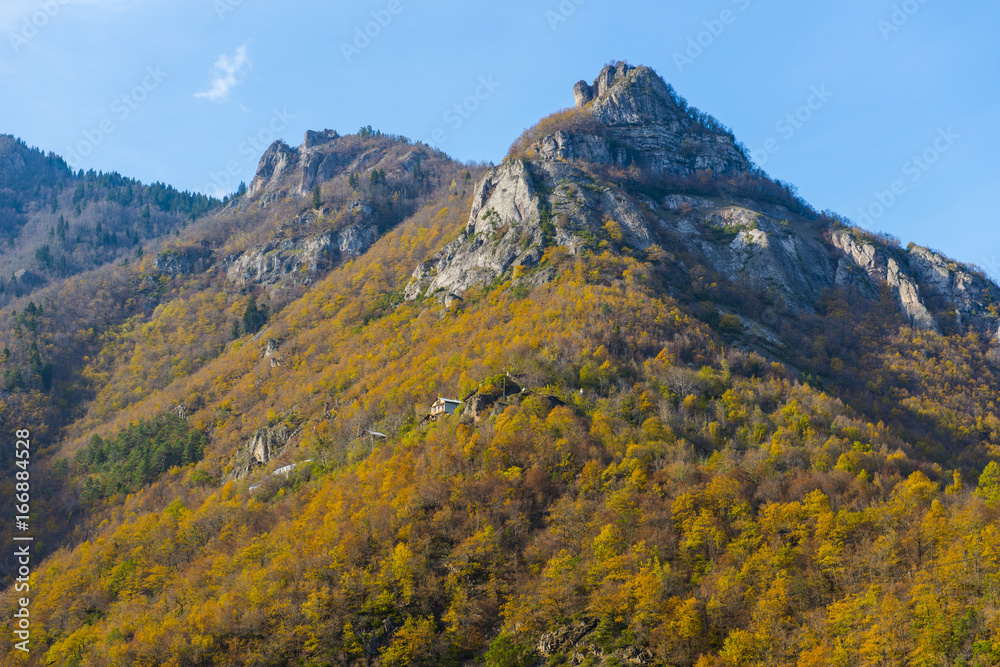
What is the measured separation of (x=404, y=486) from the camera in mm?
71500

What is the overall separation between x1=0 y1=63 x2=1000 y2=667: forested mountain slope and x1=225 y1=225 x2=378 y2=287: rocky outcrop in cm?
1038

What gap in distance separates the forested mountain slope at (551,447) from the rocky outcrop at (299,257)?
10.4 m

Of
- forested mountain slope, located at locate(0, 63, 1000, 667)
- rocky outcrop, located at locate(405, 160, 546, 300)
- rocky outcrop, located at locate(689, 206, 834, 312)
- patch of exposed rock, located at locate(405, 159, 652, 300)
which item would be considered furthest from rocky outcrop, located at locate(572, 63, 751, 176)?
rocky outcrop, located at locate(689, 206, 834, 312)

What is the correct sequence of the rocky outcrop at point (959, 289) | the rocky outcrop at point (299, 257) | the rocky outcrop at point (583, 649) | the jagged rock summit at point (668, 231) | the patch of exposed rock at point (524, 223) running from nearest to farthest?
the rocky outcrop at point (583, 649), the patch of exposed rock at point (524, 223), the jagged rock summit at point (668, 231), the rocky outcrop at point (959, 289), the rocky outcrop at point (299, 257)

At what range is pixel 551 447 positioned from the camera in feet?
236

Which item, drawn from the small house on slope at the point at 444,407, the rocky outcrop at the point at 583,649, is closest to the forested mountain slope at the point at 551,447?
the rocky outcrop at the point at 583,649

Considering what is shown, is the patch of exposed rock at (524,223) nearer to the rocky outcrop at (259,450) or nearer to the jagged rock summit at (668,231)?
the jagged rock summit at (668,231)

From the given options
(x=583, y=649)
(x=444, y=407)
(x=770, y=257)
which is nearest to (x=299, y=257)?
(x=444, y=407)

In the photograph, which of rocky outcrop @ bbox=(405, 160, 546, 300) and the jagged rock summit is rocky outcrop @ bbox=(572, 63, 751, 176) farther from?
rocky outcrop @ bbox=(405, 160, 546, 300)

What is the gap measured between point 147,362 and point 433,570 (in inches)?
4347

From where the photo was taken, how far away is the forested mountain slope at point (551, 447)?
55281 mm

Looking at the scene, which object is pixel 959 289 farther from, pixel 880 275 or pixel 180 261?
pixel 180 261

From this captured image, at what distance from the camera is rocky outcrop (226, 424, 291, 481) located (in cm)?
9744

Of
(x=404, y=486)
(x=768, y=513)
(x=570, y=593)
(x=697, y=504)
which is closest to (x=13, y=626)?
(x=404, y=486)
